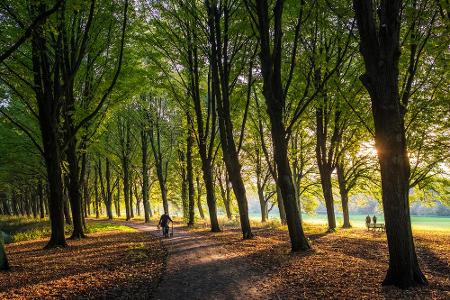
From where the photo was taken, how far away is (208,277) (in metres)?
9.80

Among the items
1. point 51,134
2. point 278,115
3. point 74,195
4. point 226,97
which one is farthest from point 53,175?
point 278,115

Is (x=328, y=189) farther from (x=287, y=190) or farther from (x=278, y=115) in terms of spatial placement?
(x=278, y=115)

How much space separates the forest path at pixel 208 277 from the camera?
26.7 ft

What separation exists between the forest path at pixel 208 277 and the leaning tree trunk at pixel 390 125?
3103 millimetres

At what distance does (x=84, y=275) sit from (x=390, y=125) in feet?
29.9

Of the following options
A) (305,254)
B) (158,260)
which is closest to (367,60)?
(305,254)

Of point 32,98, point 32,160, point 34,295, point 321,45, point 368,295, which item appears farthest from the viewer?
point 32,160

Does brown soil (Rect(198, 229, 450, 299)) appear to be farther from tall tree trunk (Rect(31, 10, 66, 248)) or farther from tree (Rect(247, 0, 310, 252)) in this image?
tall tree trunk (Rect(31, 10, 66, 248))

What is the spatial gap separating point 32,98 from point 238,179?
1208 centimetres

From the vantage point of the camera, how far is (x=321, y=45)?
2116cm

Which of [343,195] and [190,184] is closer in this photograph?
[190,184]

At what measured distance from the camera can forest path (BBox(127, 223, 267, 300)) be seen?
321 inches

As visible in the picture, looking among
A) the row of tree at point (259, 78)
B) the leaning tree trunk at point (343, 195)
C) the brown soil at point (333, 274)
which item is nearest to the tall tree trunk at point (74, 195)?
the row of tree at point (259, 78)

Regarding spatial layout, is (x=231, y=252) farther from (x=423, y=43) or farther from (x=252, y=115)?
(x=252, y=115)
